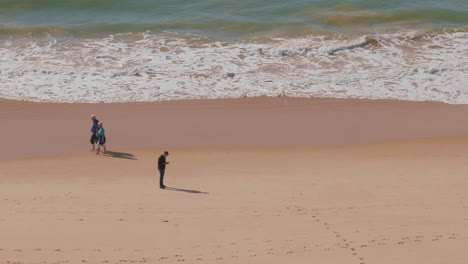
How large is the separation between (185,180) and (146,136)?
2.75 m

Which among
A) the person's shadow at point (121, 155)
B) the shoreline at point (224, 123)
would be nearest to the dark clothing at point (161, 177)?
the person's shadow at point (121, 155)

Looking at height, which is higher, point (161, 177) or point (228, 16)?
point (228, 16)

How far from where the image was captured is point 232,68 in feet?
75.8

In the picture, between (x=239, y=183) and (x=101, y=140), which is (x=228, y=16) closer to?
(x=101, y=140)

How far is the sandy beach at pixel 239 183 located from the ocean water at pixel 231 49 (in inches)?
48.4

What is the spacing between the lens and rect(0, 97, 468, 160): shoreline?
17781 millimetres

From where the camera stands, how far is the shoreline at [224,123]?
17.8 meters

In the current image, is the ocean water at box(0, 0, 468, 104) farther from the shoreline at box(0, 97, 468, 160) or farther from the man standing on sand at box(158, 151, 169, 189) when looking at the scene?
the man standing on sand at box(158, 151, 169, 189)

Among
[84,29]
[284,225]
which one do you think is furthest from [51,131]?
[84,29]

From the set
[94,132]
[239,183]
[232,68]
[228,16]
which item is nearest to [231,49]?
[232,68]

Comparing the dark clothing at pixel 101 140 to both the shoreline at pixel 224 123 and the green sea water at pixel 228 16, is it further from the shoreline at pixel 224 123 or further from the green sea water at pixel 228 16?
the green sea water at pixel 228 16

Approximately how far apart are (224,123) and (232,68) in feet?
15.0

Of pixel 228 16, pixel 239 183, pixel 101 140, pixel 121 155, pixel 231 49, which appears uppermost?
pixel 228 16

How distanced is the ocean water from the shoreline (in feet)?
2.32
